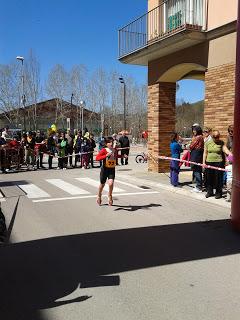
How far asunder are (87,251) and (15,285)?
57.3 inches

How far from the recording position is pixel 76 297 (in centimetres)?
434

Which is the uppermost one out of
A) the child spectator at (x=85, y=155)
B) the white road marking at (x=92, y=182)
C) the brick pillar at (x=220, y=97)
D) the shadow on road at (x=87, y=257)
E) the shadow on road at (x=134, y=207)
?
the brick pillar at (x=220, y=97)

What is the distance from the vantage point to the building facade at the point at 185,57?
12.0 m

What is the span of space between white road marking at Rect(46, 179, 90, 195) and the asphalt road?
1930mm

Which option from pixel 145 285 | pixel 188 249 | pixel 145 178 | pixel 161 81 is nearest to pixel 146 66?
pixel 161 81

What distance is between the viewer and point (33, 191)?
475 inches

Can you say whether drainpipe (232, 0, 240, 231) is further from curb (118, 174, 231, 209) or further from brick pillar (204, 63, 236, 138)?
brick pillar (204, 63, 236, 138)

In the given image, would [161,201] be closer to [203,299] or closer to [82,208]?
[82,208]

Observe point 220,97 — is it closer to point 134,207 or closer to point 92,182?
point 134,207

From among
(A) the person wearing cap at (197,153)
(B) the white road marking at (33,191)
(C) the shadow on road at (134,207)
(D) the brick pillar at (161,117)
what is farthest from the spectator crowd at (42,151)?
(C) the shadow on road at (134,207)

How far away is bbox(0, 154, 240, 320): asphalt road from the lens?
13.4 ft

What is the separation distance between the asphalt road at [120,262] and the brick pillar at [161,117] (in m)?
6.51

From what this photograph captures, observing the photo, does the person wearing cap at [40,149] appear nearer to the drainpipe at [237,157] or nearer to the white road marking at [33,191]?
the white road marking at [33,191]

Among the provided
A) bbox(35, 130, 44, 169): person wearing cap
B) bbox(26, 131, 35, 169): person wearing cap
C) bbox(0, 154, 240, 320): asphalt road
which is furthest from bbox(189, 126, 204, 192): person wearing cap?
bbox(26, 131, 35, 169): person wearing cap
